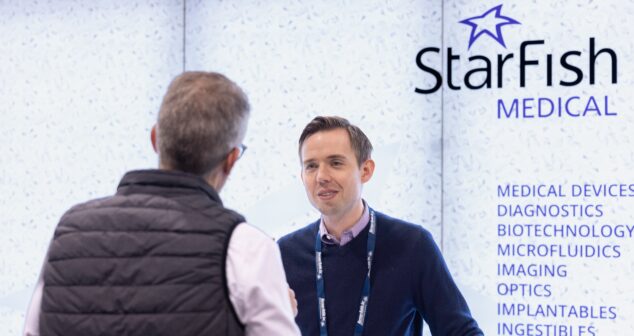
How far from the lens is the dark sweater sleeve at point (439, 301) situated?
259 cm

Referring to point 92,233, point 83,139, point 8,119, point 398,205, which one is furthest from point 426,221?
point 92,233

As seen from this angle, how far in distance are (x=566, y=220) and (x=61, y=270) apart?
2.99 m

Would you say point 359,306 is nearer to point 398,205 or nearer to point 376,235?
point 376,235

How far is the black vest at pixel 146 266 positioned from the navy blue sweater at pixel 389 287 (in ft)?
3.83

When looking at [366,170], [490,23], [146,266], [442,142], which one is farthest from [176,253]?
[490,23]

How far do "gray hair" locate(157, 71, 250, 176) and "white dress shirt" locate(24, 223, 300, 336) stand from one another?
0.50ft

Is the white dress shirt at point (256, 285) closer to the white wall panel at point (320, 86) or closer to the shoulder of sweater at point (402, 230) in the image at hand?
the shoulder of sweater at point (402, 230)

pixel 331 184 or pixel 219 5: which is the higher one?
pixel 219 5

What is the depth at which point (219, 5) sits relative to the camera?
4.73 meters

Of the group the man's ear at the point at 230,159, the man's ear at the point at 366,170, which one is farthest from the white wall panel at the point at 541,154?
the man's ear at the point at 230,159

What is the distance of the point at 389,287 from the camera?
8.72 ft

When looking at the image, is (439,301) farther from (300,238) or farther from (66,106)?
(66,106)

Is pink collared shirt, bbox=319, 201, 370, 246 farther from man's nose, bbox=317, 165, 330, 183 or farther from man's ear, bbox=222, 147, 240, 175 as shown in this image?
man's ear, bbox=222, 147, 240, 175

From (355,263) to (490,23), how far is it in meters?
1.94
